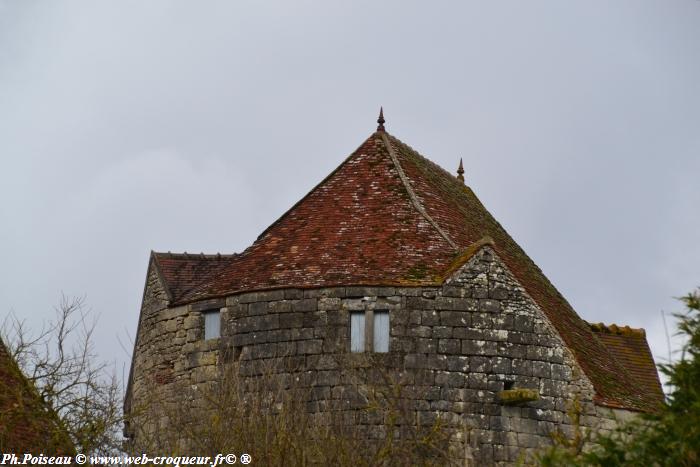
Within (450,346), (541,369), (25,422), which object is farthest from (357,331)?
(25,422)

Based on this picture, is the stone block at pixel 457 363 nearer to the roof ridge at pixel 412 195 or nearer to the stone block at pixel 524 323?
the stone block at pixel 524 323

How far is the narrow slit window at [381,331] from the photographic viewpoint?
72.1 ft

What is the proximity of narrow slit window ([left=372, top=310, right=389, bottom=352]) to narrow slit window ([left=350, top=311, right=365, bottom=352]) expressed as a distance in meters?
0.18

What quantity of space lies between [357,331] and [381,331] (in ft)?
1.14

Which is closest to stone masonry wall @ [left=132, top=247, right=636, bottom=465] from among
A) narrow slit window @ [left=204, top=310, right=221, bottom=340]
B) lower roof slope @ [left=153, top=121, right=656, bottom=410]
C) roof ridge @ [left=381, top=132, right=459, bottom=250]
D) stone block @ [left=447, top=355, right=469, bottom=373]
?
stone block @ [left=447, top=355, right=469, bottom=373]

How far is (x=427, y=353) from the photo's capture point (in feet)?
71.7

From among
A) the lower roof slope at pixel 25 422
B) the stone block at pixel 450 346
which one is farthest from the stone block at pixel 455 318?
the lower roof slope at pixel 25 422

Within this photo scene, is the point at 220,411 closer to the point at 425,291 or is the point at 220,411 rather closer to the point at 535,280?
the point at 425,291

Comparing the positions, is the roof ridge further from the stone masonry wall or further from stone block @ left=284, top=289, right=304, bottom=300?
stone block @ left=284, top=289, right=304, bottom=300

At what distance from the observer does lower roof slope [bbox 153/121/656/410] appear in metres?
22.7

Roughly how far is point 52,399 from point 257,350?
4.46 metres

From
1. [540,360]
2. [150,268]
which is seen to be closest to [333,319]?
[540,360]

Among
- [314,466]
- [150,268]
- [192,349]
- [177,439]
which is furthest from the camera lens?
[150,268]

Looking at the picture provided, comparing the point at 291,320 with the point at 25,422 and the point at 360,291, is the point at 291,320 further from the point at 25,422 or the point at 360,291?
the point at 25,422
